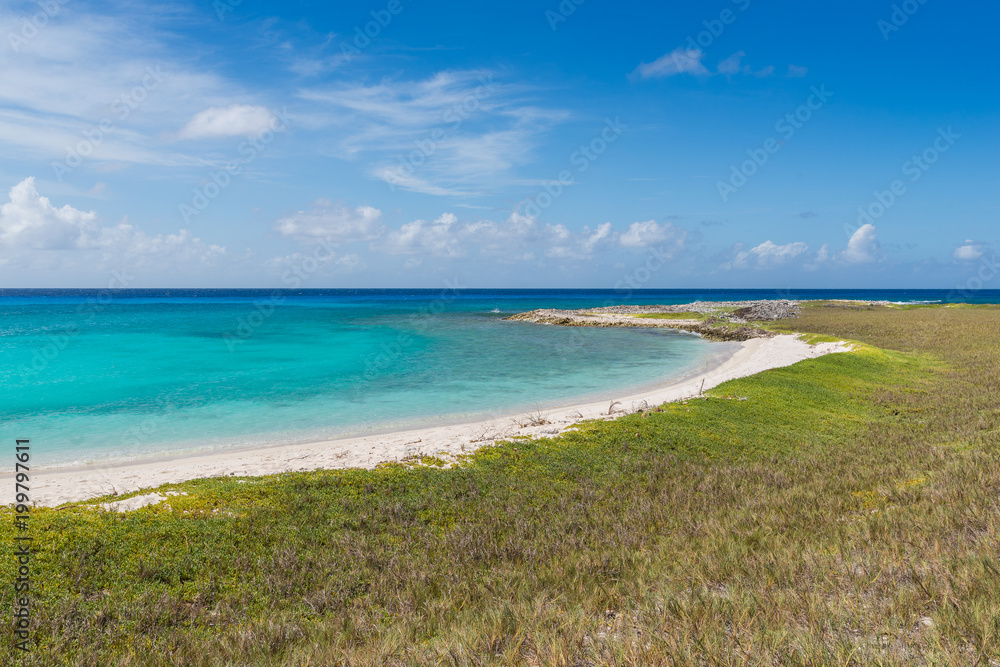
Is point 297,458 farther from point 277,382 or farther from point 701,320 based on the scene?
point 701,320

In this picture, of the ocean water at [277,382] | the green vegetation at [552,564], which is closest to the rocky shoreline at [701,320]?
the ocean water at [277,382]

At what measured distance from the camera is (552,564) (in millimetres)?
7852

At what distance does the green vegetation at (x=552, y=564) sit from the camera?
5109mm

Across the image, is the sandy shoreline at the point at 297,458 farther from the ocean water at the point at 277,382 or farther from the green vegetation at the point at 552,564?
the green vegetation at the point at 552,564

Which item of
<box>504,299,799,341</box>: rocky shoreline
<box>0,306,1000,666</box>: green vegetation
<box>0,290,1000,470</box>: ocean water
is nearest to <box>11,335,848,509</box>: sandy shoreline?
<box>0,290,1000,470</box>: ocean water

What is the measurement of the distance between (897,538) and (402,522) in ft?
26.5

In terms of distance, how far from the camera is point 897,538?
7.06 meters

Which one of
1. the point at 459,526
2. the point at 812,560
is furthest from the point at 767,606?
the point at 459,526

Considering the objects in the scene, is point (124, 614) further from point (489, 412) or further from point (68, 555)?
point (489, 412)

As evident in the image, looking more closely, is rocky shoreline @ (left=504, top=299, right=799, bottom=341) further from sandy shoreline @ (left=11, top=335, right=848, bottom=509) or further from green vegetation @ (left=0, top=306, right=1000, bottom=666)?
green vegetation @ (left=0, top=306, right=1000, bottom=666)

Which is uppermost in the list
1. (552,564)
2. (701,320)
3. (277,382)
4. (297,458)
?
(701,320)

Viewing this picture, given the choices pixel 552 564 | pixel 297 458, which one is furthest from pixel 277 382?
pixel 552 564

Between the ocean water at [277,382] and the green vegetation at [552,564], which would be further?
the ocean water at [277,382]

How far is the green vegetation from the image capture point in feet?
16.8
